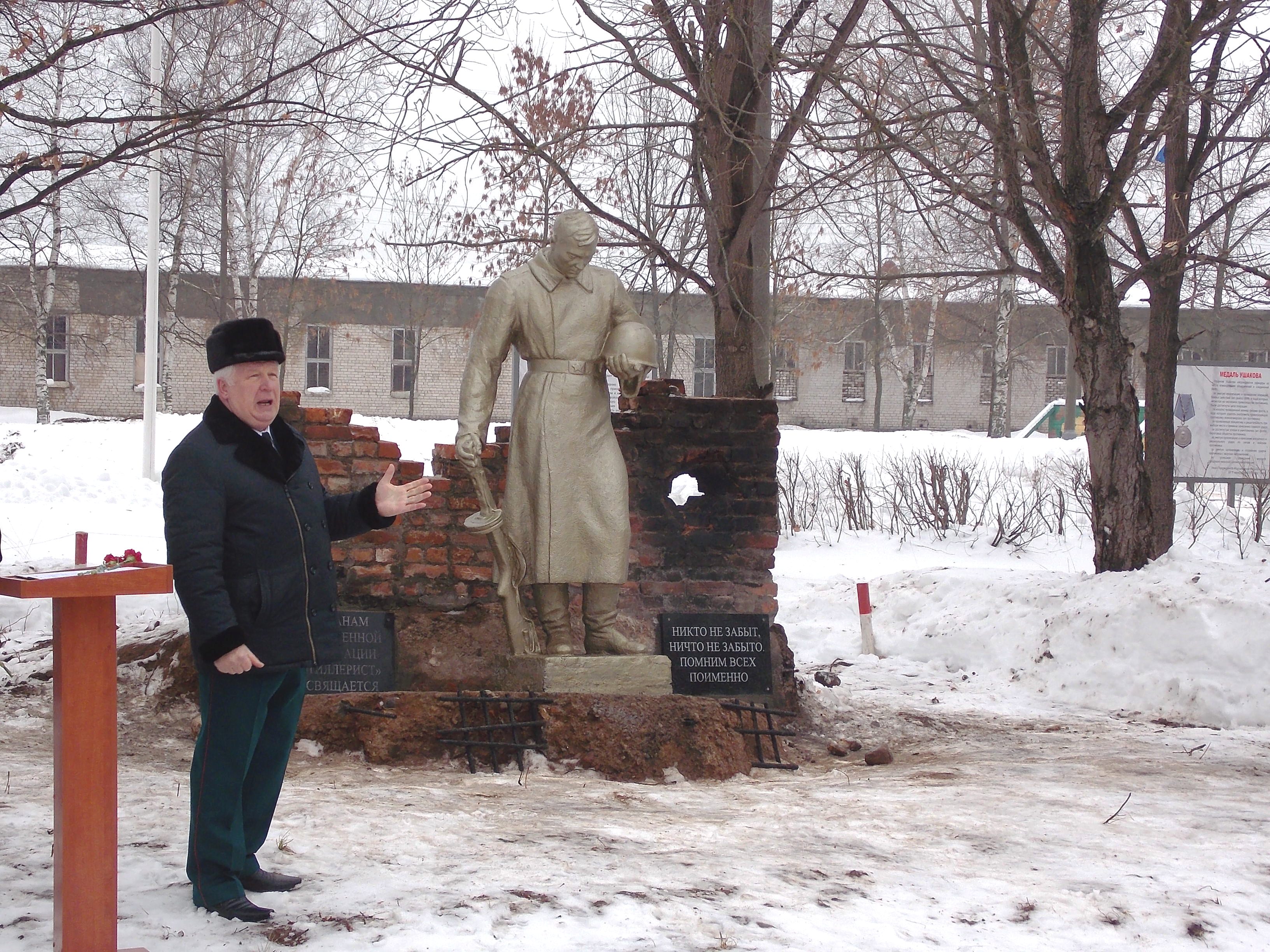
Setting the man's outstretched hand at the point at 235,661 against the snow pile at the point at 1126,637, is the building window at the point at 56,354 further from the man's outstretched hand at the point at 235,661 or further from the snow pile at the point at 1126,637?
the man's outstretched hand at the point at 235,661

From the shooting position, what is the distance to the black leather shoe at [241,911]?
288cm

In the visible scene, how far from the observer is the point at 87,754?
260 centimetres

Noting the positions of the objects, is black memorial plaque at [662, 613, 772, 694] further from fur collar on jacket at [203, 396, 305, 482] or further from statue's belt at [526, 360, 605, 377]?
fur collar on jacket at [203, 396, 305, 482]

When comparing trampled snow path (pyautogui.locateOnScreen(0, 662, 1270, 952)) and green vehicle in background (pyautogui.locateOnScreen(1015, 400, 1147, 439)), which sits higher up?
green vehicle in background (pyautogui.locateOnScreen(1015, 400, 1147, 439))

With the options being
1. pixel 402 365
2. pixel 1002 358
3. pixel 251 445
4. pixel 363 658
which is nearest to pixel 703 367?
pixel 402 365

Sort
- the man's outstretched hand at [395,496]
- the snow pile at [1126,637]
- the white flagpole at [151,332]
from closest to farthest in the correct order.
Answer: the man's outstretched hand at [395,496], the snow pile at [1126,637], the white flagpole at [151,332]

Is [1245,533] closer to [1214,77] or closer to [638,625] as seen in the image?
[1214,77]

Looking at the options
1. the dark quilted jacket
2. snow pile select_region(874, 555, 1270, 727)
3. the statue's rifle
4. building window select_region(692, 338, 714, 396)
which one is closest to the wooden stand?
the dark quilted jacket

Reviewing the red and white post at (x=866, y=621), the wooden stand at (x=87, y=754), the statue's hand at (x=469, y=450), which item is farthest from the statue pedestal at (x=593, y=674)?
the red and white post at (x=866, y=621)

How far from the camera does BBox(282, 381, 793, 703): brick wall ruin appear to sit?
265 inches

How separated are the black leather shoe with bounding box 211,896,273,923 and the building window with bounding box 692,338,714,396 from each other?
24.5 meters

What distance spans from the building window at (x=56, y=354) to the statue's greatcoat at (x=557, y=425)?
76.4ft

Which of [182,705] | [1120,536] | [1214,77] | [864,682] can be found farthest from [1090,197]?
[182,705]

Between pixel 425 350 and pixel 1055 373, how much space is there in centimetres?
1719
